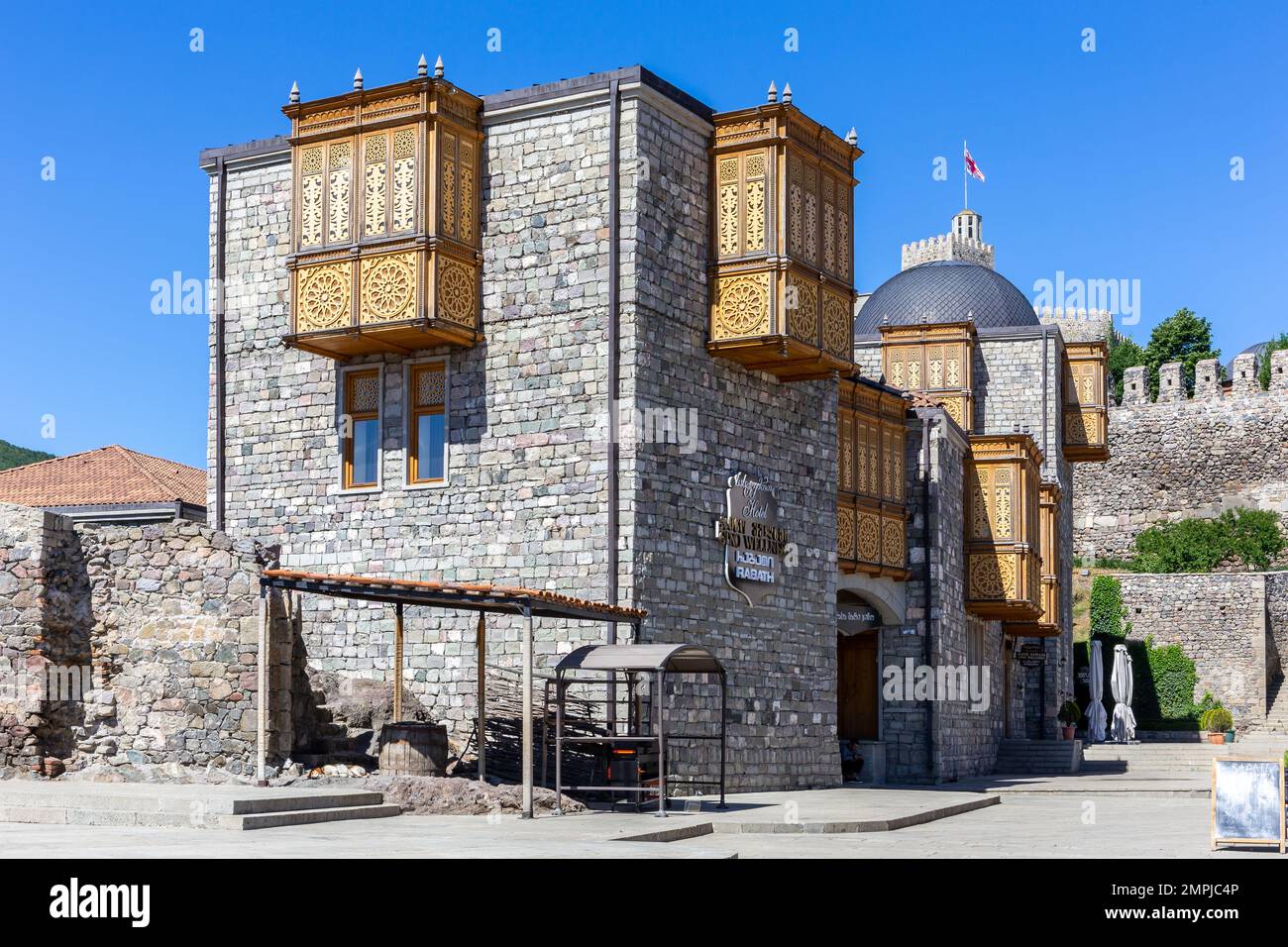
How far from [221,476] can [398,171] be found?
210 inches

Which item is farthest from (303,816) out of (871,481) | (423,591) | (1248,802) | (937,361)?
(937,361)

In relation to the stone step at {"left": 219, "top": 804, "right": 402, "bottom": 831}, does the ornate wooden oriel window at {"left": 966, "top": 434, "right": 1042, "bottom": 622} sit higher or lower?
higher

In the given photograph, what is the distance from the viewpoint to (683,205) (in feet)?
71.3

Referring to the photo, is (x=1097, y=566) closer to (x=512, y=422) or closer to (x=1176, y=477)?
(x=1176, y=477)

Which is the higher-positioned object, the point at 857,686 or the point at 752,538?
the point at 752,538

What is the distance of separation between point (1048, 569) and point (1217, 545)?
23.5 m

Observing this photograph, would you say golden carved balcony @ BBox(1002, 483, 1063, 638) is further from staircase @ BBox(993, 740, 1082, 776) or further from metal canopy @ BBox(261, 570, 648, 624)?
metal canopy @ BBox(261, 570, 648, 624)

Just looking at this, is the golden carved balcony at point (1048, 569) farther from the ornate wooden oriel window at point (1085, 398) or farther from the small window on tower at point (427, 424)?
the small window on tower at point (427, 424)

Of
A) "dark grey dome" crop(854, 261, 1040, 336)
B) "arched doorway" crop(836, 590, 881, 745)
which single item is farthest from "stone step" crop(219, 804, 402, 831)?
"dark grey dome" crop(854, 261, 1040, 336)

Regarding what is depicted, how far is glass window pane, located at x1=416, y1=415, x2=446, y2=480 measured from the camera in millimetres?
21969

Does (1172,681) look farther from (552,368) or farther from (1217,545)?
(552,368)

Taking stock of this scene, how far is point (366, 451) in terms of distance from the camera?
22.5 meters

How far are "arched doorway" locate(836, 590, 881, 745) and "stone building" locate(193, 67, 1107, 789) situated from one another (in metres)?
4.63
